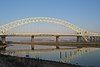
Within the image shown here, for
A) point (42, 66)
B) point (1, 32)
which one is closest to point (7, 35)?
point (1, 32)

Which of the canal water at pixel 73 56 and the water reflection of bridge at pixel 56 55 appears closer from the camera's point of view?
the canal water at pixel 73 56

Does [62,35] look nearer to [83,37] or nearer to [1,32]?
[83,37]

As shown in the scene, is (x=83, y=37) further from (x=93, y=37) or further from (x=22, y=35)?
(x=22, y=35)

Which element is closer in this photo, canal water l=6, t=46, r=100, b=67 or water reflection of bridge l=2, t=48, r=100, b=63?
canal water l=6, t=46, r=100, b=67

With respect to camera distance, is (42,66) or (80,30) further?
(80,30)

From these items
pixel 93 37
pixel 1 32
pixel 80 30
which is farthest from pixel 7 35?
pixel 93 37

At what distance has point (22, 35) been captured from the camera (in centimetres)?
11356

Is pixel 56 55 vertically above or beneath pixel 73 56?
beneath

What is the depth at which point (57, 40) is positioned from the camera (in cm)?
12238

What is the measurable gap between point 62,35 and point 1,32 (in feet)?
88.1

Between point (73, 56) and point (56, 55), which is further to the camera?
point (56, 55)

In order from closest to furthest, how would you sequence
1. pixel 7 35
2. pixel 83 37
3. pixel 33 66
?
1. pixel 33 66
2. pixel 7 35
3. pixel 83 37

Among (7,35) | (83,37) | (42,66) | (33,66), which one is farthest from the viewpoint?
(83,37)

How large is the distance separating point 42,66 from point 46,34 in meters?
88.1
